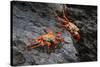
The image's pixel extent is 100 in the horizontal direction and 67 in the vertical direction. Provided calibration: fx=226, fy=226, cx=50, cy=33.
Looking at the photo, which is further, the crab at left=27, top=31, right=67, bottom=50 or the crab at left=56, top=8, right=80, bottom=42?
the crab at left=56, top=8, right=80, bottom=42

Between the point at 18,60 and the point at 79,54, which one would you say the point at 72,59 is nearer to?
the point at 79,54

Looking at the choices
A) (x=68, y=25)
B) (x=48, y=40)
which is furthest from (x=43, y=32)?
(x=68, y=25)

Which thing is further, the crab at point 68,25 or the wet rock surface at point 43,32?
the crab at point 68,25

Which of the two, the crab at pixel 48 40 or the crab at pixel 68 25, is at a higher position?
the crab at pixel 68 25

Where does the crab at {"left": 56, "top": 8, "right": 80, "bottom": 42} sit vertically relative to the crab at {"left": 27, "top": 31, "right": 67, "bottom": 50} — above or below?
above
